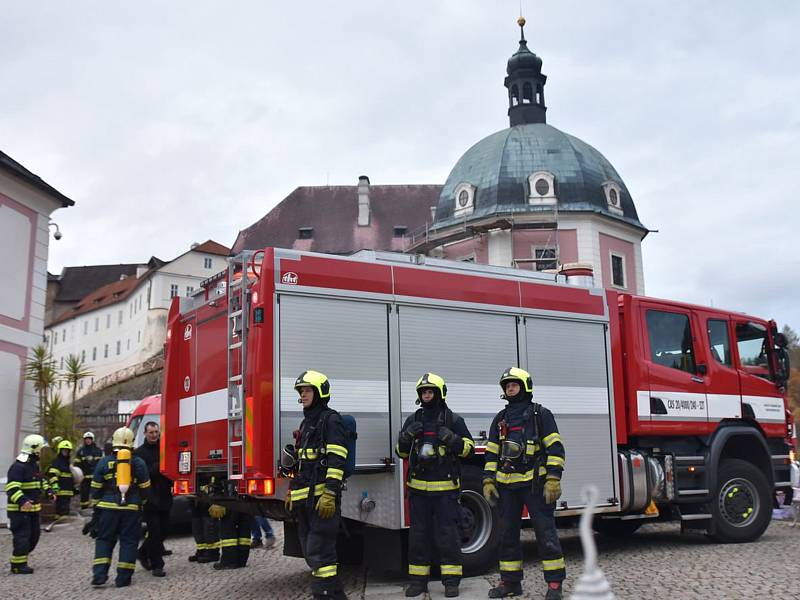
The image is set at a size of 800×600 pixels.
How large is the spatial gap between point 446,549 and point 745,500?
5202 millimetres

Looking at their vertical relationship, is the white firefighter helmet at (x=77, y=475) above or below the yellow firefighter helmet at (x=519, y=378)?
below

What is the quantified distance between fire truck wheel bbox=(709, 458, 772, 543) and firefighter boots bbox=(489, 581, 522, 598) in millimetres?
4125

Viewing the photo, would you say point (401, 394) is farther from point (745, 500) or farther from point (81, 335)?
point (81, 335)

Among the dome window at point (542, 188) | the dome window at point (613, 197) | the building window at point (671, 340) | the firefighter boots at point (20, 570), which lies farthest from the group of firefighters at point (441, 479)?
the dome window at point (613, 197)

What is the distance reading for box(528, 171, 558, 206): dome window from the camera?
41062 mm

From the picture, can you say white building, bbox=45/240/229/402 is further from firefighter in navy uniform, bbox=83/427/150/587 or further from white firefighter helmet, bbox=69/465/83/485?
firefighter in navy uniform, bbox=83/427/150/587

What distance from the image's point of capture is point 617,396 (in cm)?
1008

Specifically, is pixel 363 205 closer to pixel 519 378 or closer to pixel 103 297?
pixel 103 297

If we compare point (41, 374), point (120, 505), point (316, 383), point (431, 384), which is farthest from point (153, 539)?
point (41, 374)

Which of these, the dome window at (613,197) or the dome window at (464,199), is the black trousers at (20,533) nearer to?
the dome window at (464,199)

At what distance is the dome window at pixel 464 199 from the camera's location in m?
41.9

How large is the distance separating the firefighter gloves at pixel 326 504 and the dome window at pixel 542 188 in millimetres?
35269

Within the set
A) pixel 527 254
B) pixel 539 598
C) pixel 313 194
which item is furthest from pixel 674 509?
pixel 313 194

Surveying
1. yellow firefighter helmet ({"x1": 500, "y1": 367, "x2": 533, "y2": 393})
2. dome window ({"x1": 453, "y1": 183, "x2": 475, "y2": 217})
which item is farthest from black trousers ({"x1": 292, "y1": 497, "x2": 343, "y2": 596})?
dome window ({"x1": 453, "y1": 183, "x2": 475, "y2": 217})
